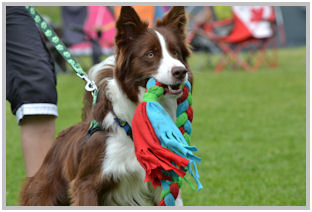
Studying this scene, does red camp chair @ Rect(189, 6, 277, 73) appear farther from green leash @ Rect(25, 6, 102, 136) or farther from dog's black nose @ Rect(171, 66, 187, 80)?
dog's black nose @ Rect(171, 66, 187, 80)

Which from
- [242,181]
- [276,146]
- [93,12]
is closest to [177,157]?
[242,181]

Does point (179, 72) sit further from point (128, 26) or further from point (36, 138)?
point (36, 138)

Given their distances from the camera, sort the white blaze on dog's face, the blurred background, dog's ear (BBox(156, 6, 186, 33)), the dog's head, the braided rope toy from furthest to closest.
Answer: the blurred background → dog's ear (BBox(156, 6, 186, 33)) → the dog's head → the white blaze on dog's face → the braided rope toy

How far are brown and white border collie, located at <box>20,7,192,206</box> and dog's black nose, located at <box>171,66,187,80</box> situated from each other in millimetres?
76

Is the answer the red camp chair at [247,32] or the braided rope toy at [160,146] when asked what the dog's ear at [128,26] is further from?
the red camp chair at [247,32]

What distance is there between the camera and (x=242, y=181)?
546 centimetres

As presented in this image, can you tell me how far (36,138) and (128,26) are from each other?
49.8 inches

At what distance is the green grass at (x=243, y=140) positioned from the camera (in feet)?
16.7

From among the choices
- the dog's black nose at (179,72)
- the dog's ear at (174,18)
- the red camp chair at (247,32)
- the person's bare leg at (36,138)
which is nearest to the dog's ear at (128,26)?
the dog's ear at (174,18)

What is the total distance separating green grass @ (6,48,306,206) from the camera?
5098 millimetres

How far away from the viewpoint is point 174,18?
3846 mm

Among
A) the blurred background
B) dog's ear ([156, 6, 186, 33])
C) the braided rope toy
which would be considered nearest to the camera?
the braided rope toy

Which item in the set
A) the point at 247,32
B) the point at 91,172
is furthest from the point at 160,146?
the point at 247,32

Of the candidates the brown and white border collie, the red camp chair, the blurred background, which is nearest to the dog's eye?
the brown and white border collie
